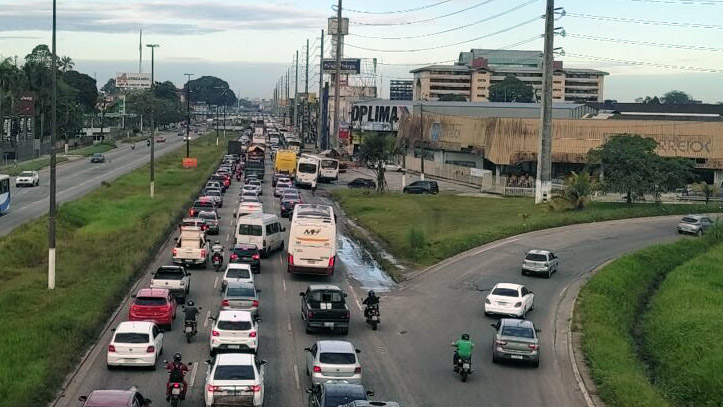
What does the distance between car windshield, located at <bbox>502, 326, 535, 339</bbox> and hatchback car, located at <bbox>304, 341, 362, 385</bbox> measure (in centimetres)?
633

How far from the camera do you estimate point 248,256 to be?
45656 mm

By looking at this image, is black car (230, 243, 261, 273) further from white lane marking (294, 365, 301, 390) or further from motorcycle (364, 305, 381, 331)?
white lane marking (294, 365, 301, 390)

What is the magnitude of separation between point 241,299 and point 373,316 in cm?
492

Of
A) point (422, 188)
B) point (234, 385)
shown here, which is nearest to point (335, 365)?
point (234, 385)

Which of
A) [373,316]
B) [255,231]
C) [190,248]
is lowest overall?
[373,316]

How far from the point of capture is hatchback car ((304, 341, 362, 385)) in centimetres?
2466

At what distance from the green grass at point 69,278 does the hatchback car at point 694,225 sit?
114 ft

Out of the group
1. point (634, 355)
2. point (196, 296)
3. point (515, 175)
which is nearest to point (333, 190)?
point (515, 175)

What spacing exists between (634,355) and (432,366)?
8.84 meters

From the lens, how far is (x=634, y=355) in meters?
33.6

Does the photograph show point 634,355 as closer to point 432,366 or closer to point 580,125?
point 432,366

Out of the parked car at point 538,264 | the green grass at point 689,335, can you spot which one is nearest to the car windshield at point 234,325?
the green grass at point 689,335

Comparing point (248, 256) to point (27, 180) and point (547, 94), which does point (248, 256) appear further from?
point (27, 180)

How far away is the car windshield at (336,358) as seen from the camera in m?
24.8
